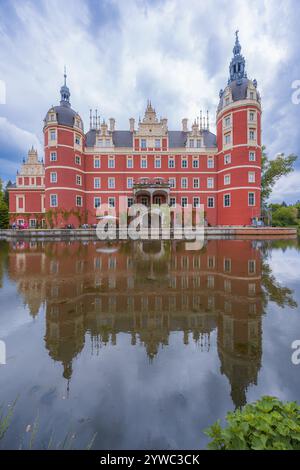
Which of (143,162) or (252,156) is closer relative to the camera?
(252,156)

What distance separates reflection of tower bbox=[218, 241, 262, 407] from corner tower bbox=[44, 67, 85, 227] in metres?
27.9

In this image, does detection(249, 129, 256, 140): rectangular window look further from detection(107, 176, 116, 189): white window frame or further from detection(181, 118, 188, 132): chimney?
detection(107, 176, 116, 189): white window frame

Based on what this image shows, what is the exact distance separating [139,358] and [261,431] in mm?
2197

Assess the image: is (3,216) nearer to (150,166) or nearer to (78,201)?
(78,201)

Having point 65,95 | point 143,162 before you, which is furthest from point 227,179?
point 65,95

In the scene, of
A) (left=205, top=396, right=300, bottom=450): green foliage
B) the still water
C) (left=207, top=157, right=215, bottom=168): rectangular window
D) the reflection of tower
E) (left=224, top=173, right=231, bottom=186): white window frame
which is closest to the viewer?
(left=205, top=396, right=300, bottom=450): green foliage

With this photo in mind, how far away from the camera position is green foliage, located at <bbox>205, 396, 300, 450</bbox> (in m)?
1.33

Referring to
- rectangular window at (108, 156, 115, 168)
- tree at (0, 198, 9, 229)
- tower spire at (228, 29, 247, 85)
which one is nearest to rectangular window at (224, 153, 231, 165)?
tower spire at (228, 29, 247, 85)

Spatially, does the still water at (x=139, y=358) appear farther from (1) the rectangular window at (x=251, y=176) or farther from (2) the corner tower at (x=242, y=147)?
(1) the rectangular window at (x=251, y=176)

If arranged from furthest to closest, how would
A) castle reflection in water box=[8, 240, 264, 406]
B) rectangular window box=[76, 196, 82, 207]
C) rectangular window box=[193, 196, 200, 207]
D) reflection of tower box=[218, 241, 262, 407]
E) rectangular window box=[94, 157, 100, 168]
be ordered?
rectangular window box=[193, 196, 200, 207], rectangular window box=[94, 157, 100, 168], rectangular window box=[76, 196, 82, 207], castle reflection in water box=[8, 240, 264, 406], reflection of tower box=[218, 241, 262, 407]

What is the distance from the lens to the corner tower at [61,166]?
30219 mm

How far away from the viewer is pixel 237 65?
32.4m

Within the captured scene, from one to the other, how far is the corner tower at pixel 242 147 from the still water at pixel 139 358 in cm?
2447

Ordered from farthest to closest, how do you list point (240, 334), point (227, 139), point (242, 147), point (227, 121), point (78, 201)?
point (78, 201) < point (227, 139) < point (227, 121) < point (242, 147) < point (240, 334)
